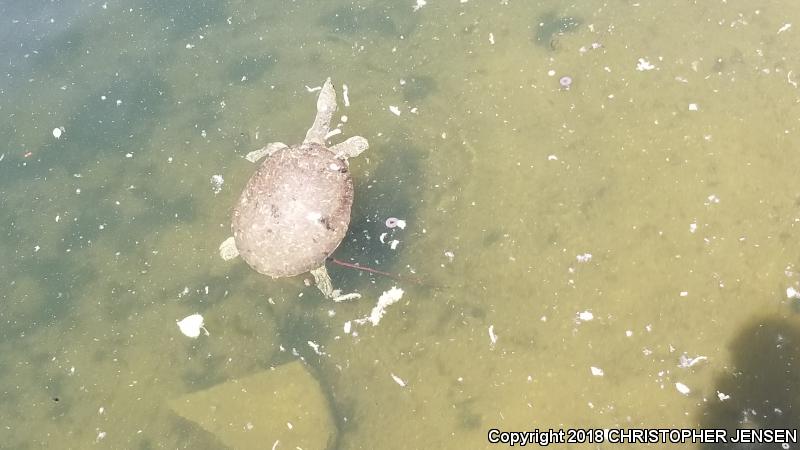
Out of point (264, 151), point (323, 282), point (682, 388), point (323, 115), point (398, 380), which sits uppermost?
point (323, 115)

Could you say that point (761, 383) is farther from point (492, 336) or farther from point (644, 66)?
point (644, 66)

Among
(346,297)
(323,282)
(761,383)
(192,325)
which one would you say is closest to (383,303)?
(346,297)

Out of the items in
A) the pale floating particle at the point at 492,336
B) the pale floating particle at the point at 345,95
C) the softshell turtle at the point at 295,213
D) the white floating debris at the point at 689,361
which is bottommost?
the pale floating particle at the point at 492,336

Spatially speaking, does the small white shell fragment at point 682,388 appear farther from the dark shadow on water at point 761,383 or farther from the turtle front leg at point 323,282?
Answer: the turtle front leg at point 323,282

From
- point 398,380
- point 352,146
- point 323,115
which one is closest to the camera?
point 398,380

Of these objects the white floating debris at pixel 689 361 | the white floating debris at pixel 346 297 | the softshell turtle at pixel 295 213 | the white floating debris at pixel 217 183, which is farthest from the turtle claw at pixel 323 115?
the white floating debris at pixel 689 361

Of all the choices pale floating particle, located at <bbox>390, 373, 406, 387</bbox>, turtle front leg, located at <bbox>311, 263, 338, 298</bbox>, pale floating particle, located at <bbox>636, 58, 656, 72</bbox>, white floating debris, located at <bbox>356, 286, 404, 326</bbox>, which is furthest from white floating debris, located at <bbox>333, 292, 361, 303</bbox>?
pale floating particle, located at <bbox>636, 58, 656, 72</bbox>
